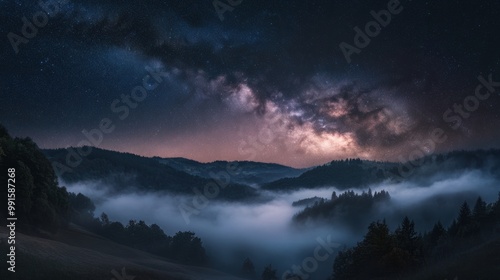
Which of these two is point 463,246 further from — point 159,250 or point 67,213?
point 159,250

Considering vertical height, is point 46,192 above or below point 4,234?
above

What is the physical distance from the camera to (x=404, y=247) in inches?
2653

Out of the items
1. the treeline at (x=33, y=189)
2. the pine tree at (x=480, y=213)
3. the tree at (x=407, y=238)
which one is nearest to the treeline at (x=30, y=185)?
the treeline at (x=33, y=189)

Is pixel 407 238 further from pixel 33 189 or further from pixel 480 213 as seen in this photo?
pixel 33 189

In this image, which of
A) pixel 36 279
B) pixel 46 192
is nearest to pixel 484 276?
pixel 36 279

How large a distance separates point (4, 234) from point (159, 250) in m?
94.8

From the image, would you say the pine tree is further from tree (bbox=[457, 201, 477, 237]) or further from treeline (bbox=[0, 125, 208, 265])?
treeline (bbox=[0, 125, 208, 265])

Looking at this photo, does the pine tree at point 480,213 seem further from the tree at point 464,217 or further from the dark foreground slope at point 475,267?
the dark foreground slope at point 475,267

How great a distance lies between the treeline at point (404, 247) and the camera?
62094mm

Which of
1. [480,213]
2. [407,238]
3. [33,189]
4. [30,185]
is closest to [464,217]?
[480,213]

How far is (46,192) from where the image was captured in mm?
79062

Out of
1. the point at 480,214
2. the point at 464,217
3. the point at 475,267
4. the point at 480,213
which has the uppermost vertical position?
the point at 480,213

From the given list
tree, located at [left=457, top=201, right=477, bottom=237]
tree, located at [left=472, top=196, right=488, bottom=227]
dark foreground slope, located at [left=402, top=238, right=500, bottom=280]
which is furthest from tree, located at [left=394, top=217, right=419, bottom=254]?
tree, located at [left=472, top=196, right=488, bottom=227]

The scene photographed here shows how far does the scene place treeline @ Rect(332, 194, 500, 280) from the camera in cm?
6209
